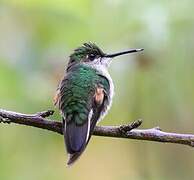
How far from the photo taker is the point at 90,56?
425 centimetres

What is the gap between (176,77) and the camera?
4.21 meters

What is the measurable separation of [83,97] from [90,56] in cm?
80

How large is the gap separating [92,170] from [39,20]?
1.67 m

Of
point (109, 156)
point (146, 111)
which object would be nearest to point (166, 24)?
point (146, 111)

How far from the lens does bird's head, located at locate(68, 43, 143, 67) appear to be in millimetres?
4156

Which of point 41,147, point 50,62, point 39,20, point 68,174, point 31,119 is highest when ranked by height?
point 39,20

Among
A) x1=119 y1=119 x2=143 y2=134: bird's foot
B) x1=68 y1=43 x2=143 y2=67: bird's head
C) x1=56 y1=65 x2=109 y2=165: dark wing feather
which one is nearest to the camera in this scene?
x1=119 y1=119 x2=143 y2=134: bird's foot

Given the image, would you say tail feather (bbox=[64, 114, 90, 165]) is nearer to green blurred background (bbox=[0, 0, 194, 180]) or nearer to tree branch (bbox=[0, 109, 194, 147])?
tree branch (bbox=[0, 109, 194, 147])

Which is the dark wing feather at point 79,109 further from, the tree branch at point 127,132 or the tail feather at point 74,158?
the tree branch at point 127,132

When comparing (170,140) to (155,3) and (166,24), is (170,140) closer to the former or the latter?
(166,24)

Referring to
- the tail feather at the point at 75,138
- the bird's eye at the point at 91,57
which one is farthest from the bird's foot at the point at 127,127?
the bird's eye at the point at 91,57

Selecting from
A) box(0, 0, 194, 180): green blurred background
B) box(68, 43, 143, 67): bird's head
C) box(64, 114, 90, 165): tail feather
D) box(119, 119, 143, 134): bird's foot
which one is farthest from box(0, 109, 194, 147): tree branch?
box(68, 43, 143, 67): bird's head

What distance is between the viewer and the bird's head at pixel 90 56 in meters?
4.16

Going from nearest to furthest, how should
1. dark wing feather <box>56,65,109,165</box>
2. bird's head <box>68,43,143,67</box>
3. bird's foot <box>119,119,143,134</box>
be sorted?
bird's foot <box>119,119,143,134</box>, dark wing feather <box>56,65,109,165</box>, bird's head <box>68,43,143,67</box>
